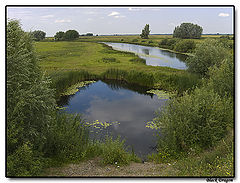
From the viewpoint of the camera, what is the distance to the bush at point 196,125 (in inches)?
331

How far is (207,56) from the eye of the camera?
19.3 meters

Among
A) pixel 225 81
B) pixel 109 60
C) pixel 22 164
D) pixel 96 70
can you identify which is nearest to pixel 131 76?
pixel 96 70

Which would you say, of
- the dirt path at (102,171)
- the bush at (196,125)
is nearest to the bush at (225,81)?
the bush at (196,125)

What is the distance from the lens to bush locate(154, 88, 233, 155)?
841cm

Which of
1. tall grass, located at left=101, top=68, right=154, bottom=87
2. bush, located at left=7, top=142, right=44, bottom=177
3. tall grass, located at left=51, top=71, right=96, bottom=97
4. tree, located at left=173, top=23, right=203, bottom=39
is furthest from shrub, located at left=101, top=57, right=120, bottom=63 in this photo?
bush, located at left=7, top=142, right=44, bottom=177

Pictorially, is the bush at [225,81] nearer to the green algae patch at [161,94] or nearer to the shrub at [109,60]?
the green algae patch at [161,94]

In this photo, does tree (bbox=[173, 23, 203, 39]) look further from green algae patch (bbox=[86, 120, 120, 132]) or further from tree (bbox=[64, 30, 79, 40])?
green algae patch (bbox=[86, 120, 120, 132])

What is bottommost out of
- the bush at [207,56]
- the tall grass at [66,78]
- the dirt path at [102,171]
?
the dirt path at [102,171]

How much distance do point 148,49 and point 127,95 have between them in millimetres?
31294

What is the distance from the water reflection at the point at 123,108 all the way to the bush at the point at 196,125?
75.9 inches

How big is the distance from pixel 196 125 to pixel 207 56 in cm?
1288

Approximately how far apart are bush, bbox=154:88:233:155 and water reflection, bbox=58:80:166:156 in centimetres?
193

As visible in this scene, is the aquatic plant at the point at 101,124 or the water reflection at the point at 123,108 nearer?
the water reflection at the point at 123,108

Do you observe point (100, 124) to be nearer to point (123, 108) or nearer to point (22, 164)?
point (123, 108)
